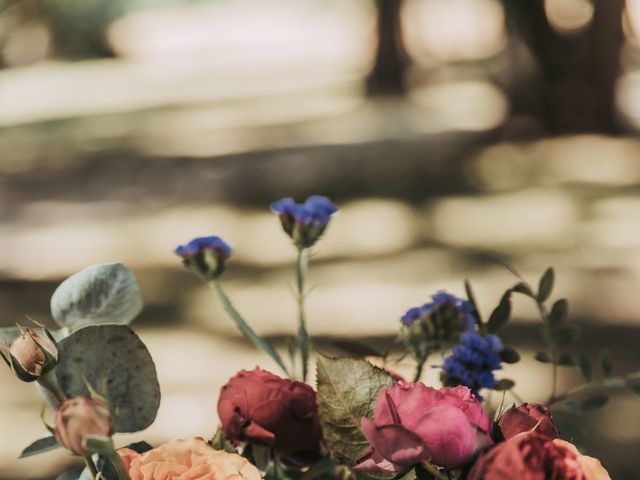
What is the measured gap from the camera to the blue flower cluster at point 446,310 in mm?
673

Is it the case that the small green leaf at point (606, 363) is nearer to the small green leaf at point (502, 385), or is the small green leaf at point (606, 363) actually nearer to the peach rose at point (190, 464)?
the small green leaf at point (502, 385)

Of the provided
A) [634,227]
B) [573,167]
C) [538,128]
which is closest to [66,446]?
[634,227]

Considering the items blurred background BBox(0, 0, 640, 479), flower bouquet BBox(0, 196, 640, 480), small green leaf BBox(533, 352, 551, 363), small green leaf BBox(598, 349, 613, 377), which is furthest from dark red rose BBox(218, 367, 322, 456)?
blurred background BBox(0, 0, 640, 479)

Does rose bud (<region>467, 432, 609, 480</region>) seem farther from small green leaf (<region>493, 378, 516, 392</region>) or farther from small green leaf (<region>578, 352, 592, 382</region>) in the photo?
small green leaf (<region>578, 352, 592, 382</region>)

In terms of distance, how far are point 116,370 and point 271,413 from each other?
0.09 meters

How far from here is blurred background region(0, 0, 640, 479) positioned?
3.22 metres

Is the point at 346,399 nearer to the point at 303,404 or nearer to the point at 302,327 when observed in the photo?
the point at 303,404

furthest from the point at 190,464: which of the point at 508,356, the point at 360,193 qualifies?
the point at 360,193

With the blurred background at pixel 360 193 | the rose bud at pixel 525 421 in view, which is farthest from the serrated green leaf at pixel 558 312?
the blurred background at pixel 360 193

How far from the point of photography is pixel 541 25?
16.8ft

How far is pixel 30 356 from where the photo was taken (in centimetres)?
51

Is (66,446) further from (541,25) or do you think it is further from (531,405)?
(541,25)

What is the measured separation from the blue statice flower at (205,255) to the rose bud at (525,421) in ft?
0.90

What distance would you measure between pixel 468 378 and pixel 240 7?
42.5ft
